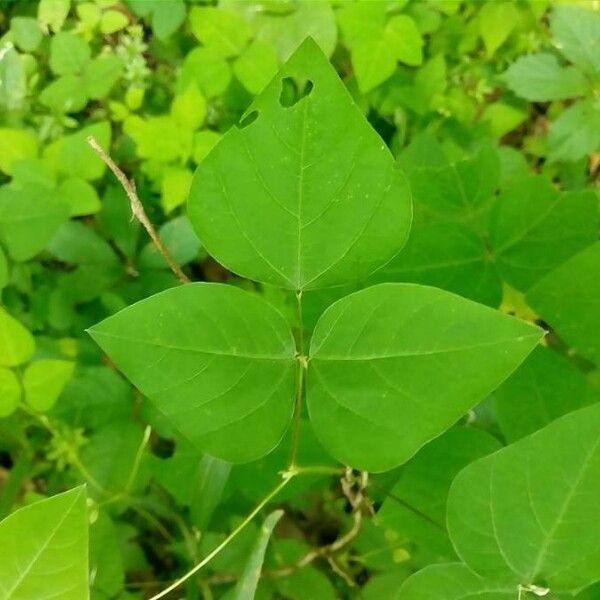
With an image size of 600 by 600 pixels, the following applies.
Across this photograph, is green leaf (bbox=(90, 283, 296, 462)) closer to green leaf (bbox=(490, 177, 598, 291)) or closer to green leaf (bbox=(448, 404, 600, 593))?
green leaf (bbox=(448, 404, 600, 593))

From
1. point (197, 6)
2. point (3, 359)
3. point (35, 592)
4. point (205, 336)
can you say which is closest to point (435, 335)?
point (205, 336)

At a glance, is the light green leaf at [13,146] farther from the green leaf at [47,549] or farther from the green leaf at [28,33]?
the green leaf at [47,549]

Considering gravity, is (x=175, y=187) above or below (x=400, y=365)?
below

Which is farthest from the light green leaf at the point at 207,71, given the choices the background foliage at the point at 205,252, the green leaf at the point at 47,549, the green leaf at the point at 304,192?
the green leaf at the point at 47,549

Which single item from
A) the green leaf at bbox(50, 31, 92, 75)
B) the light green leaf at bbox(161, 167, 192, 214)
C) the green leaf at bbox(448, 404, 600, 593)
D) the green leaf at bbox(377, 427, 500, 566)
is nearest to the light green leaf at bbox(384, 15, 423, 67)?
the light green leaf at bbox(161, 167, 192, 214)

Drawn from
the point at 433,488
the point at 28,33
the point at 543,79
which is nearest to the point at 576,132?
the point at 543,79

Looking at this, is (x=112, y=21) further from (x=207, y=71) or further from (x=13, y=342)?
(x=13, y=342)

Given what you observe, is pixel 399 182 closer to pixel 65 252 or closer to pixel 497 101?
pixel 65 252
